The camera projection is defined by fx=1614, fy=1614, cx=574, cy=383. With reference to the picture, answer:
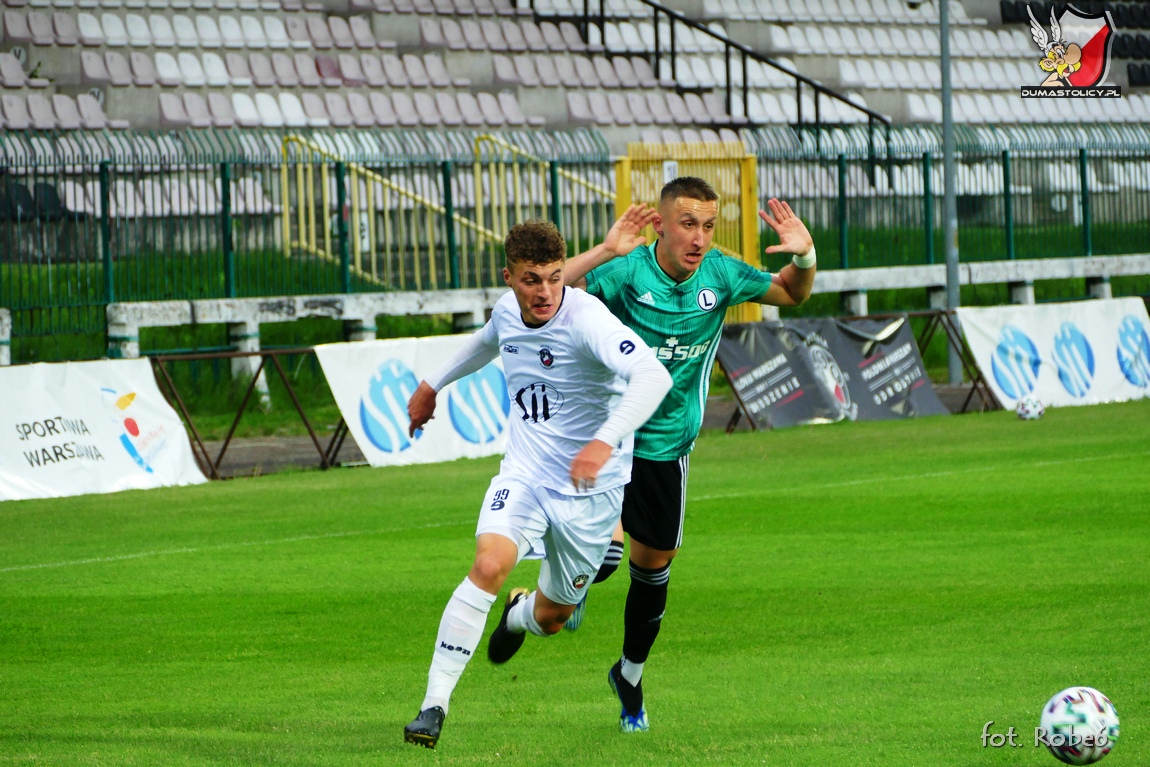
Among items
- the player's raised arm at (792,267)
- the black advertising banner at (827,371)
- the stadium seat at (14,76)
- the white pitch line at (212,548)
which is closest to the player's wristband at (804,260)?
the player's raised arm at (792,267)

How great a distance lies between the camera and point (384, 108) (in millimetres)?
24891

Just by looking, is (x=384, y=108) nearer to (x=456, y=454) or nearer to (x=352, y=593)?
(x=456, y=454)

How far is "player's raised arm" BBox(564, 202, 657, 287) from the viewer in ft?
23.0

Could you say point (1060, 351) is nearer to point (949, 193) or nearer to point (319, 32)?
point (949, 193)

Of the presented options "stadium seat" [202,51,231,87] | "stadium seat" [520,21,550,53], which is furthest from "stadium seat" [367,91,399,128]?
"stadium seat" [520,21,550,53]

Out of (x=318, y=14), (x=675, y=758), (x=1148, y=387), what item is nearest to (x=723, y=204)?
(x=1148, y=387)

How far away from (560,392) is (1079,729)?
7.47 ft

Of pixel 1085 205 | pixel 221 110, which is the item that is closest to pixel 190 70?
pixel 221 110

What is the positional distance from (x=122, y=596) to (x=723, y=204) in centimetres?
1345

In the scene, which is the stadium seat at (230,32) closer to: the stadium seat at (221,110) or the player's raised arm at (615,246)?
the stadium seat at (221,110)

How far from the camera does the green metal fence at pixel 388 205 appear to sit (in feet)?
58.3

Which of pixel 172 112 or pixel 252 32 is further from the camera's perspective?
pixel 252 32

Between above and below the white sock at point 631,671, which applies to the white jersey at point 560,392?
above

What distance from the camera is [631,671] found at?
6516 millimetres
